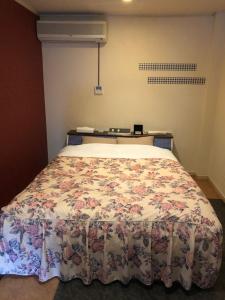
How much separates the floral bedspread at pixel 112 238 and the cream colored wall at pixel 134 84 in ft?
6.24

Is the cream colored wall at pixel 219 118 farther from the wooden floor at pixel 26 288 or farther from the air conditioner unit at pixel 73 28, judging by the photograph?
the wooden floor at pixel 26 288

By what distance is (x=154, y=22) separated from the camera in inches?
127

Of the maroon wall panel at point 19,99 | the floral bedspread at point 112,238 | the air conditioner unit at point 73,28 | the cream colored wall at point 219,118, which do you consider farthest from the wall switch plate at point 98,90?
the floral bedspread at point 112,238

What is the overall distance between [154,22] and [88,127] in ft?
5.52

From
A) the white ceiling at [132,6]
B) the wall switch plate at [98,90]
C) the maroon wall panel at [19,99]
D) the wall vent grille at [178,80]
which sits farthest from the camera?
the wall switch plate at [98,90]

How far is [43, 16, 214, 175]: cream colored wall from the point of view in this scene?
3.25 metres

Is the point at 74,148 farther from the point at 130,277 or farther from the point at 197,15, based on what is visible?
the point at 197,15

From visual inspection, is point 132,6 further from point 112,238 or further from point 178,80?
point 112,238

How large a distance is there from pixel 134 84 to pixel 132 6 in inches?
38.3

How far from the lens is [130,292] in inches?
67.3

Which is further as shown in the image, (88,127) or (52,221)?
(88,127)

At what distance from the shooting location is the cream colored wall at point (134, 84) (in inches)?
128

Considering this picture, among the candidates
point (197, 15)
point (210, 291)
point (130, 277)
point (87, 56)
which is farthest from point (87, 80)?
point (210, 291)

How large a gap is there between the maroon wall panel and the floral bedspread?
0.98 m
